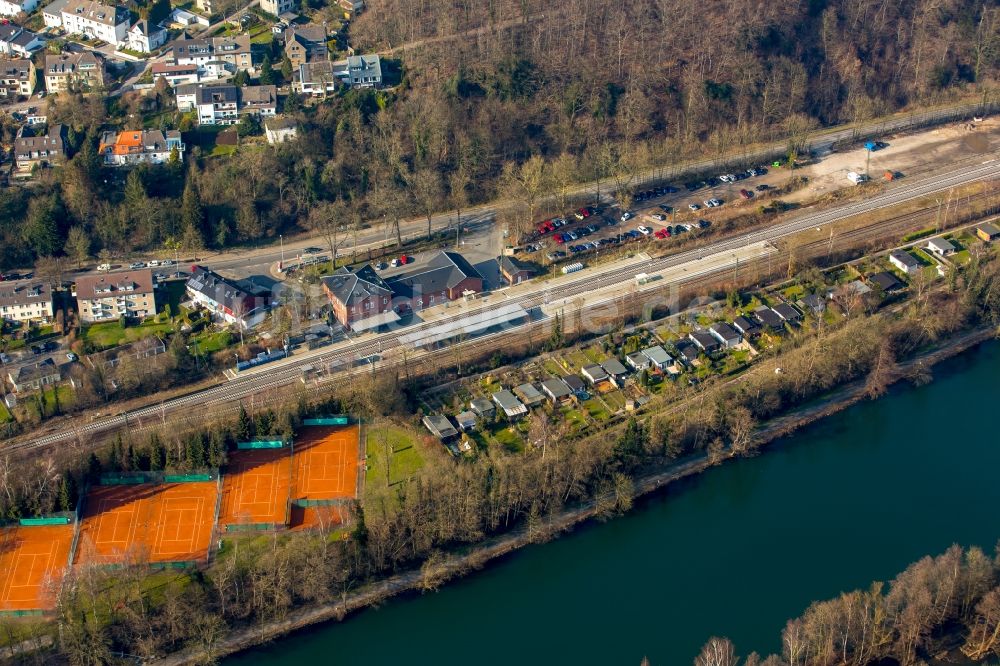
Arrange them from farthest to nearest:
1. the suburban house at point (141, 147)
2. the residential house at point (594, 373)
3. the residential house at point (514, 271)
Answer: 1. the suburban house at point (141, 147)
2. the residential house at point (514, 271)
3. the residential house at point (594, 373)

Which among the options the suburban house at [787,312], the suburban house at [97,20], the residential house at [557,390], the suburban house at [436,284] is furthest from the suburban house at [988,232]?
the suburban house at [97,20]

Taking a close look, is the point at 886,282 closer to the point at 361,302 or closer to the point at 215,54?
the point at 361,302

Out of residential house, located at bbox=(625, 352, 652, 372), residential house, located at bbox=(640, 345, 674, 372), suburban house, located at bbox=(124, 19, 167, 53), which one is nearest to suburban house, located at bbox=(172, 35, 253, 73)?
suburban house, located at bbox=(124, 19, 167, 53)

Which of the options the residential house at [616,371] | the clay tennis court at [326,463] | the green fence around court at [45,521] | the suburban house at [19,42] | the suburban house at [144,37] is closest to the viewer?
the green fence around court at [45,521]

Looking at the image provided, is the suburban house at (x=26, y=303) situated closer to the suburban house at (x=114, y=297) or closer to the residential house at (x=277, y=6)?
the suburban house at (x=114, y=297)

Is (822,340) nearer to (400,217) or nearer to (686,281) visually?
(686,281)

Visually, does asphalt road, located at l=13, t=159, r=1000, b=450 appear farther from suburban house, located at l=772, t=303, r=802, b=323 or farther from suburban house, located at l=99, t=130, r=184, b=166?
suburban house, located at l=99, t=130, r=184, b=166

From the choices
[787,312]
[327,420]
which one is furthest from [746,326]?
[327,420]
